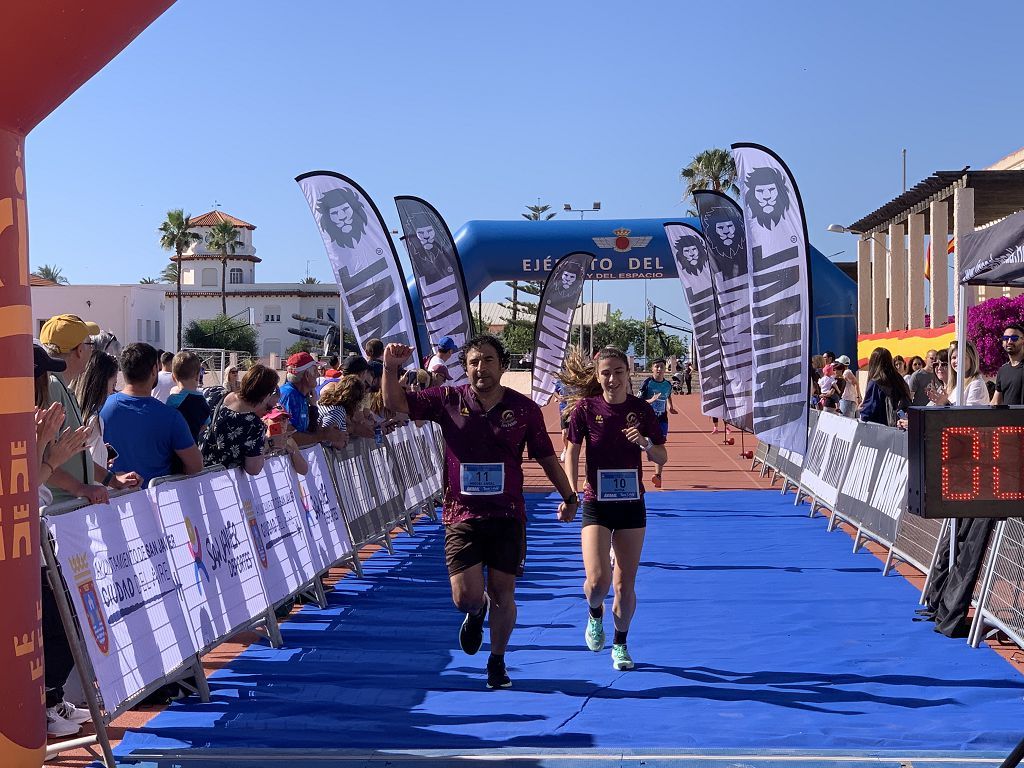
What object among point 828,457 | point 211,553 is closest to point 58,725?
point 211,553

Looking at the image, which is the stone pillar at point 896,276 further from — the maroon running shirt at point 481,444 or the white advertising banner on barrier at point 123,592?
the white advertising banner on barrier at point 123,592

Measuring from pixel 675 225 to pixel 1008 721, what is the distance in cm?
1925

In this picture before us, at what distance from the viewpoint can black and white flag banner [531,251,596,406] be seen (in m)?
27.1

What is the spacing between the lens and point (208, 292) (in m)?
126

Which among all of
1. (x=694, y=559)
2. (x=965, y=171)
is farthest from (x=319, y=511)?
(x=965, y=171)

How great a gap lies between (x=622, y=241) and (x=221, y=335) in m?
82.7

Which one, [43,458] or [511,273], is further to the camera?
[511,273]

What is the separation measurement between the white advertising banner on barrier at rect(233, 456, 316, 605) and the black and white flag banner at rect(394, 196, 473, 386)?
974cm

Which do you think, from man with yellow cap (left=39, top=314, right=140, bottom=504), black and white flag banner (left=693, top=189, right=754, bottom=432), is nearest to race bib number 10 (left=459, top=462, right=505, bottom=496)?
man with yellow cap (left=39, top=314, right=140, bottom=504)

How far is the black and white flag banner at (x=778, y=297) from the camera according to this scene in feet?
42.3

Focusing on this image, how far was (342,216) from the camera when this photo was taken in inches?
651

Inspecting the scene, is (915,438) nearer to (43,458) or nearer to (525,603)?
(43,458)

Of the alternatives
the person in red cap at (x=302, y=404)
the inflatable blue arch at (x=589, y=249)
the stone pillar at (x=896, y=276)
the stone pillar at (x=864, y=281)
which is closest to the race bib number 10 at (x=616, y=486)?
the person in red cap at (x=302, y=404)

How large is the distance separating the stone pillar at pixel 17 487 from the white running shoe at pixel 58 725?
1.68 metres
